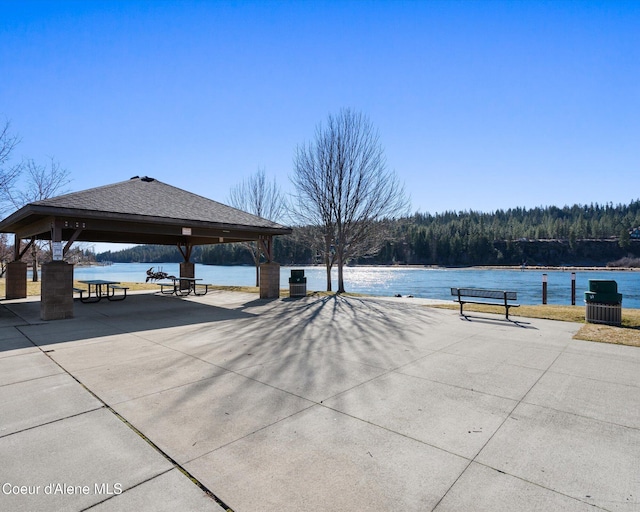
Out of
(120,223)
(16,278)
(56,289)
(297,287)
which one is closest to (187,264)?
(16,278)

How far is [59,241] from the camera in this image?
31.4 ft

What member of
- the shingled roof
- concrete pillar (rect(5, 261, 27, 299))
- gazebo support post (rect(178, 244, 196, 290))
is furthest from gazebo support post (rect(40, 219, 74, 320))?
gazebo support post (rect(178, 244, 196, 290))

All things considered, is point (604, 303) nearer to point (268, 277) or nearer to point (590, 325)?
point (590, 325)

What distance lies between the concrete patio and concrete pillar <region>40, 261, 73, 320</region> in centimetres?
275

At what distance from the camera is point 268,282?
47.5ft

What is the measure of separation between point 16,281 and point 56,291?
25.8 ft

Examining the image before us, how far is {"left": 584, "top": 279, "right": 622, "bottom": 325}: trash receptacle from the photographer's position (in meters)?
8.52

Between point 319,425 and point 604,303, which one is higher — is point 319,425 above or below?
below

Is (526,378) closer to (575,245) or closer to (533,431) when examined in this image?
(533,431)

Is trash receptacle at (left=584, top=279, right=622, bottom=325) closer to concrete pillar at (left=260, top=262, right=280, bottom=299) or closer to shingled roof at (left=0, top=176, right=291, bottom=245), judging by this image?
shingled roof at (left=0, top=176, right=291, bottom=245)

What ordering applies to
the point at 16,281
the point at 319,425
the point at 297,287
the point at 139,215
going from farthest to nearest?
1. the point at 297,287
2. the point at 16,281
3. the point at 139,215
4. the point at 319,425

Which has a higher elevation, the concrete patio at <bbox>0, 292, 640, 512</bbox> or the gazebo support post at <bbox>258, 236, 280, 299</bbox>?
the gazebo support post at <bbox>258, 236, 280, 299</bbox>

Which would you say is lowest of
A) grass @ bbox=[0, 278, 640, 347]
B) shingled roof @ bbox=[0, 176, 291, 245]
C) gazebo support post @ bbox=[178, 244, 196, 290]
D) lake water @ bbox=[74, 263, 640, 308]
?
lake water @ bbox=[74, 263, 640, 308]

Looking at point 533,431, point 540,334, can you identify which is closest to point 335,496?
point 533,431
